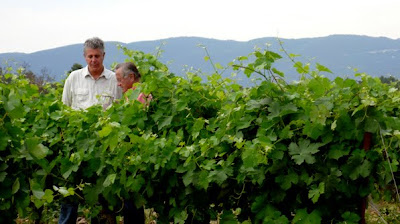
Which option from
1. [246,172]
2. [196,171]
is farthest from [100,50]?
[246,172]

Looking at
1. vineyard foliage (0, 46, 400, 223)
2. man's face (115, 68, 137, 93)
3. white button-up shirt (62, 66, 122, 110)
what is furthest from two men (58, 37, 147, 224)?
vineyard foliage (0, 46, 400, 223)

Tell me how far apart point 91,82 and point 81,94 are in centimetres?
15

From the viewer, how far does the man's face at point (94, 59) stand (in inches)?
207

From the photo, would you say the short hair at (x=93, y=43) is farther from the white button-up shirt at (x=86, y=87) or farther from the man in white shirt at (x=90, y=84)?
the white button-up shirt at (x=86, y=87)

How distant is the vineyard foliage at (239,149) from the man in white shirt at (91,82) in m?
1.34

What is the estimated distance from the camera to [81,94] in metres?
5.38

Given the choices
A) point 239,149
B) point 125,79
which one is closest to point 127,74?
point 125,79

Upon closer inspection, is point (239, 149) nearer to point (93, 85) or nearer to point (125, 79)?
point (125, 79)

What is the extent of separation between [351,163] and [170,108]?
1.39m

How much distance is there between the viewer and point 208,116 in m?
3.94

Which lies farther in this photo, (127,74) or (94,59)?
(94,59)

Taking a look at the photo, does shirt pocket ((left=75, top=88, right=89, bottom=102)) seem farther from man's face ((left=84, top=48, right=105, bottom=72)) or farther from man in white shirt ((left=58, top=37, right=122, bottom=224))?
man's face ((left=84, top=48, right=105, bottom=72))

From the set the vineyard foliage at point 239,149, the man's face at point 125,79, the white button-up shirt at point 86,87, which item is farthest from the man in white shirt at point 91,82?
the vineyard foliage at point 239,149

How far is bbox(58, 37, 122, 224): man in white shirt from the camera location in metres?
5.27
